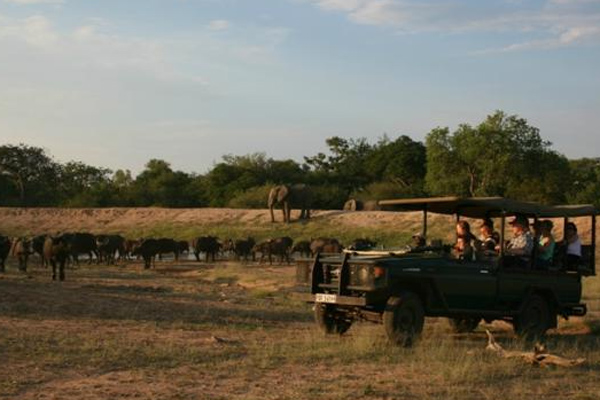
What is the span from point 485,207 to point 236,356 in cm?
484

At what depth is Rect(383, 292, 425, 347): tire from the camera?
485 inches

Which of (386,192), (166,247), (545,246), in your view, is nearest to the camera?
(545,246)

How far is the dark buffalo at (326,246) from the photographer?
114 feet

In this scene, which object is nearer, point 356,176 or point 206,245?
point 206,245

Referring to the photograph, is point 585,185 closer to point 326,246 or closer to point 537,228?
point 326,246

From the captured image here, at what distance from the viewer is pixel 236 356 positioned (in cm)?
1166

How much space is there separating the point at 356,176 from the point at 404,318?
68438 mm

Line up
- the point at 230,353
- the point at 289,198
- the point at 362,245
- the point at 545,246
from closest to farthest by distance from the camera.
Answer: the point at 230,353 < the point at 545,246 < the point at 362,245 < the point at 289,198

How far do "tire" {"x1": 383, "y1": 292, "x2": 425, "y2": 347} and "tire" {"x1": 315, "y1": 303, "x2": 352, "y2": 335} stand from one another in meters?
1.35

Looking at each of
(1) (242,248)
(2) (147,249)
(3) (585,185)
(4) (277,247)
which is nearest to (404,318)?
(2) (147,249)

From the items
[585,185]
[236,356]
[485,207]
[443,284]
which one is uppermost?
[585,185]

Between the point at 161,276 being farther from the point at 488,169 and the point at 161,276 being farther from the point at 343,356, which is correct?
the point at 488,169

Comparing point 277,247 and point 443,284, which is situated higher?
point 277,247

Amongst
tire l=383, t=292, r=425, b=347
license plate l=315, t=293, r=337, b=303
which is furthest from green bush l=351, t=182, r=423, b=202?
tire l=383, t=292, r=425, b=347
